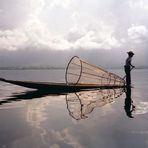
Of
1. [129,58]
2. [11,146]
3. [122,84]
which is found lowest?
[11,146]

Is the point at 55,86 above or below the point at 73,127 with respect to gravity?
Result: above

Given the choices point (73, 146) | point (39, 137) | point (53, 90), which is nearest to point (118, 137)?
point (73, 146)

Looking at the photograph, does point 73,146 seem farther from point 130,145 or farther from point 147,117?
point 147,117

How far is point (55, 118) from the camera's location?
16453 millimetres

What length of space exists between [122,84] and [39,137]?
82.0ft

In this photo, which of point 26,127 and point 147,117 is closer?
point 26,127

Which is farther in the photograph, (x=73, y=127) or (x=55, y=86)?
(x=55, y=86)

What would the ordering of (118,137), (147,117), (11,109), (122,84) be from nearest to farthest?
(118,137)
(147,117)
(11,109)
(122,84)

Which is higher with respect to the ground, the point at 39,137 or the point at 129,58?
the point at 129,58

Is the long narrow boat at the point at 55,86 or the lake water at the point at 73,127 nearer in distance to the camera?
the lake water at the point at 73,127

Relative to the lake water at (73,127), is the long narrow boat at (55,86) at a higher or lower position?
higher

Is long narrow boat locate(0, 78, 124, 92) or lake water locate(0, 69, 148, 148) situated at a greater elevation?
long narrow boat locate(0, 78, 124, 92)

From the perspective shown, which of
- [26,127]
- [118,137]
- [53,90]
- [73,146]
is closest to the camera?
[73,146]

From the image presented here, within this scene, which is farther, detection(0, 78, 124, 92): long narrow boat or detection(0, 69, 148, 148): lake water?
detection(0, 78, 124, 92): long narrow boat
